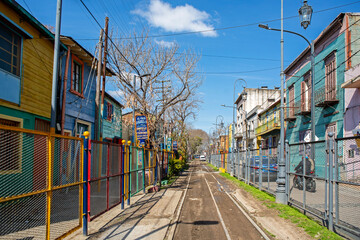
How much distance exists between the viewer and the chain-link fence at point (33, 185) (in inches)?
183

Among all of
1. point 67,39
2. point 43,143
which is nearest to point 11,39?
point 67,39

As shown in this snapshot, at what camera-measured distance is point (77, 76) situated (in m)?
16.1

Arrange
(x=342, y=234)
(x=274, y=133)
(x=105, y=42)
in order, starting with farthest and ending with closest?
(x=274, y=133) < (x=105, y=42) < (x=342, y=234)

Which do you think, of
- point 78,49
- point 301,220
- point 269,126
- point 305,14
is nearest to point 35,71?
point 78,49

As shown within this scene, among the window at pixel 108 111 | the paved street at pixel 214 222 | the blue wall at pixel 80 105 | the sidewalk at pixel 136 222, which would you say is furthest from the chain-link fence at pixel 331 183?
the window at pixel 108 111

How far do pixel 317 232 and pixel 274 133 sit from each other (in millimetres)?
29237

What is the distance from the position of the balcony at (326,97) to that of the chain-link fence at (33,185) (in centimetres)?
1739

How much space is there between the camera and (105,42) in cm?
1516

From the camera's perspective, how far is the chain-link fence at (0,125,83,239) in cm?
464

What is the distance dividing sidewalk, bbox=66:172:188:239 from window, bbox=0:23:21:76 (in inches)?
252

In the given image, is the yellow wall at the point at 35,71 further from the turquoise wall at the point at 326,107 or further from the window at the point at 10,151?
the turquoise wall at the point at 326,107

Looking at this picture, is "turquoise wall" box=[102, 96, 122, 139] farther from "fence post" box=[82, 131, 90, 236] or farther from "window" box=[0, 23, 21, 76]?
"fence post" box=[82, 131, 90, 236]

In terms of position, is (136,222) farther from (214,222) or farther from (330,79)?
(330,79)

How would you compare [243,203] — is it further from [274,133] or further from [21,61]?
[274,133]
